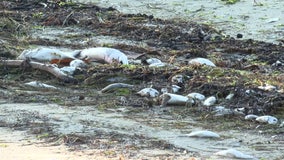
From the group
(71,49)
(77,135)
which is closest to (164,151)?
(77,135)

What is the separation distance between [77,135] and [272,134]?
5.08 ft

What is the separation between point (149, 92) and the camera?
723 cm

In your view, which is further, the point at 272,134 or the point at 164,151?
the point at 272,134

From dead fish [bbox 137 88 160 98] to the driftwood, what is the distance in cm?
98

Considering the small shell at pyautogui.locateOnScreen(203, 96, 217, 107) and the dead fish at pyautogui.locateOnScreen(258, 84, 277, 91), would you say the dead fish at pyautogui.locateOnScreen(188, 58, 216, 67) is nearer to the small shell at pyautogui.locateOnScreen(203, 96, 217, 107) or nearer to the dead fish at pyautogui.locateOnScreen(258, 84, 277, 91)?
the dead fish at pyautogui.locateOnScreen(258, 84, 277, 91)

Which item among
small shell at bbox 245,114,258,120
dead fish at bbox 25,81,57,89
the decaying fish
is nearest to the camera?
small shell at bbox 245,114,258,120

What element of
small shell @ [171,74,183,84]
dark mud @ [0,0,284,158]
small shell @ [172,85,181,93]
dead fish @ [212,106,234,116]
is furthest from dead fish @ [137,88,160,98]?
dead fish @ [212,106,234,116]

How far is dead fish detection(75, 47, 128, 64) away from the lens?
8789mm

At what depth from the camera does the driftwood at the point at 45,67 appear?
25.9 ft

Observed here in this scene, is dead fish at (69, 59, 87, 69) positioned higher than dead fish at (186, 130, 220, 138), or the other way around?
dead fish at (69, 59, 87, 69)

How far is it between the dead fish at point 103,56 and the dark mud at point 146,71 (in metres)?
0.50

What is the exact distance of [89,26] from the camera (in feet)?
41.8

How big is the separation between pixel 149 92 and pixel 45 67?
146 cm

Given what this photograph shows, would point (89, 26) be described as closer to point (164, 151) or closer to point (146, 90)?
point (146, 90)
